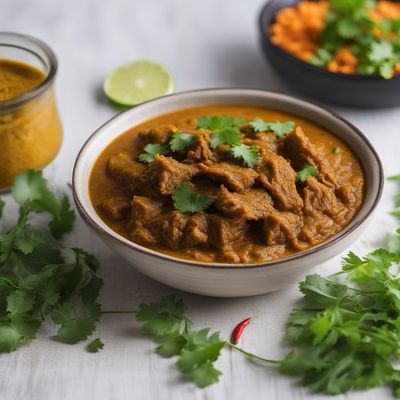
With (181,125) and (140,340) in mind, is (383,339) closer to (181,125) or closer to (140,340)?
(140,340)

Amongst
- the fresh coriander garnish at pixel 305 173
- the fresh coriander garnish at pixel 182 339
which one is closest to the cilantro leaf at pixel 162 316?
the fresh coriander garnish at pixel 182 339

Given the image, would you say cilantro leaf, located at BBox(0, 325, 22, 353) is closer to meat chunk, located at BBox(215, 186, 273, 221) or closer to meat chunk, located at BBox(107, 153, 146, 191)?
meat chunk, located at BBox(107, 153, 146, 191)

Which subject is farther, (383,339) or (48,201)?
(48,201)

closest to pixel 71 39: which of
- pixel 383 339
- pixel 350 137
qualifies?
pixel 350 137

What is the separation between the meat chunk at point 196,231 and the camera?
4605 mm

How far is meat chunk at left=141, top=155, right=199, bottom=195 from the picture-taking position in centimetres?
481

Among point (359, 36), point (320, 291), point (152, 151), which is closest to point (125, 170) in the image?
point (152, 151)

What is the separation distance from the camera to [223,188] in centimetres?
471

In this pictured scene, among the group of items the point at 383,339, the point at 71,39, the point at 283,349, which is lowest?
the point at 71,39

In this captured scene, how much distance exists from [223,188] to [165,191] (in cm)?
39

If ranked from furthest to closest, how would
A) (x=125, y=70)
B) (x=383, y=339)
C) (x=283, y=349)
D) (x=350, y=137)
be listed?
1. (x=125, y=70)
2. (x=350, y=137)
3. (x=283, y=349)
4. (x=383, y=339)

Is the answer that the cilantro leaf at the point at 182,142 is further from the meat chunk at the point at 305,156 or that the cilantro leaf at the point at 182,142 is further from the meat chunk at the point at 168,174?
the meat chunk at the point at 305,156

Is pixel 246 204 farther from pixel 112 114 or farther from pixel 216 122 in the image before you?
pixel 112 114

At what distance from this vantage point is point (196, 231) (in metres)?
4.60
